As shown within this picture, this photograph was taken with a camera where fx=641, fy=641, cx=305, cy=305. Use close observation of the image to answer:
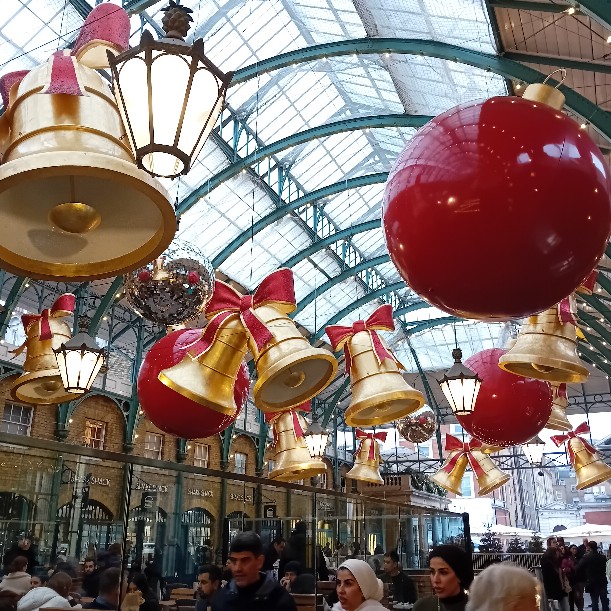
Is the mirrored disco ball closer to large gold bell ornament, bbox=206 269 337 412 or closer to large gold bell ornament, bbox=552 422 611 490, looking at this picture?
large gold bell ornament, bbox=206 269 337 412

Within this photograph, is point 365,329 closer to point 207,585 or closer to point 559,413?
point 207,585

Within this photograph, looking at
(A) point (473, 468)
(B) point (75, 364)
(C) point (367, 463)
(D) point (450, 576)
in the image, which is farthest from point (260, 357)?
(C) point (367, 463)

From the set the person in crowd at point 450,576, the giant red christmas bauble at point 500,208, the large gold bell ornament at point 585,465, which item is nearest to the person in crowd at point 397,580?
the large gold bell ornament at point 585,465

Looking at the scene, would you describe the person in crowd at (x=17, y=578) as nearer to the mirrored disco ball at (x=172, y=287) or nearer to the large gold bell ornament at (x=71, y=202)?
the mirrored disco ball at (x=172, y=287)

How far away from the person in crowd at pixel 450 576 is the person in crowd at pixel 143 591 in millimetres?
1410

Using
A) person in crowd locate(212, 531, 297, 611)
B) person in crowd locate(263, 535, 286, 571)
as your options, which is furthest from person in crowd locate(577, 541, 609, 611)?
person in crowd locate(212, 531, 297, 611)

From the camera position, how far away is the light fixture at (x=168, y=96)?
1521 millimetres

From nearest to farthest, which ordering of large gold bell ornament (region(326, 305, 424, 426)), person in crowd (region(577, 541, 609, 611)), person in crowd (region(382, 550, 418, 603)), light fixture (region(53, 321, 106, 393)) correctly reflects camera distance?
1. large gold bell ornament (region(326, 305, 424, 426))
2. light fixture (region(53, 321, 106, 393))
3. person in crowd (region(382, 550, 418, 603))
4. person in crowd (region(577, 541, 609, 611))

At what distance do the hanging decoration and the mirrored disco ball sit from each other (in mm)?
4522

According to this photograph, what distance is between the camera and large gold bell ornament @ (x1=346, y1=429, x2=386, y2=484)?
25.8 feet

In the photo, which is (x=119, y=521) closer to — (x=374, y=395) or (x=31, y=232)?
(x=374, y=395)

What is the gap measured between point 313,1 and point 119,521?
12.4m

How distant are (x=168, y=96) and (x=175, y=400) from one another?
1.57m

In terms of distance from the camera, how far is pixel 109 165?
1310 mm
